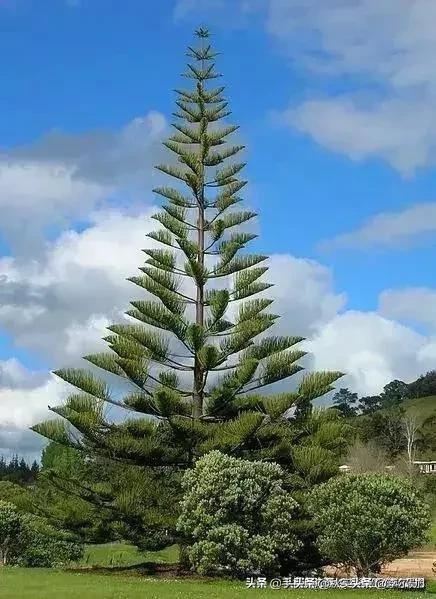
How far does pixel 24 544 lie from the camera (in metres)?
22.5

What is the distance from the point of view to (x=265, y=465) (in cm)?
1659

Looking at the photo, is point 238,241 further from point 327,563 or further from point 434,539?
point 434,539

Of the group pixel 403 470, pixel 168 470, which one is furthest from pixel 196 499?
pixel 403 470

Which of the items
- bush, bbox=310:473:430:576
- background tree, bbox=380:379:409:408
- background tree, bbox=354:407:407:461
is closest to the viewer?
bush, bbox=310:473:430:576

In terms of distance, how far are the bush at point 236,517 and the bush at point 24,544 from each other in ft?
23.4

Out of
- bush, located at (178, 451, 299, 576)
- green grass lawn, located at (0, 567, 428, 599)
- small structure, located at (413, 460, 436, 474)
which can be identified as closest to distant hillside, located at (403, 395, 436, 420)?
small structure, located at (413, 460, 436, 474)

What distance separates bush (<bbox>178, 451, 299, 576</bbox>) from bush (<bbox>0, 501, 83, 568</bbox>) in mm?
7121

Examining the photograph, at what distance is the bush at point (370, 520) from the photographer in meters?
14.3

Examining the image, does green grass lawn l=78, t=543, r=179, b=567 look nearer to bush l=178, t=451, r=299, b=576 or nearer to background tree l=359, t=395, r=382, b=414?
bush l=178, t=451, r=299, b=576

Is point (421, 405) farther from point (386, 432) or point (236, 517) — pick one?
point (236, 517)

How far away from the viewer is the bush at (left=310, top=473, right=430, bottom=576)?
47.1 feet

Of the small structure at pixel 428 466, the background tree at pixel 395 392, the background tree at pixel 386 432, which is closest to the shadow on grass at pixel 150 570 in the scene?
the small structure at pixel 428 466

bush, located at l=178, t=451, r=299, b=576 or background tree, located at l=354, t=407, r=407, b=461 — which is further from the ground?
background tree, located at l=354, t=407, r=407, b=461

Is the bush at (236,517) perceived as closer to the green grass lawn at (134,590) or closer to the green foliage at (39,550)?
the green grass lawn at (134,590)
